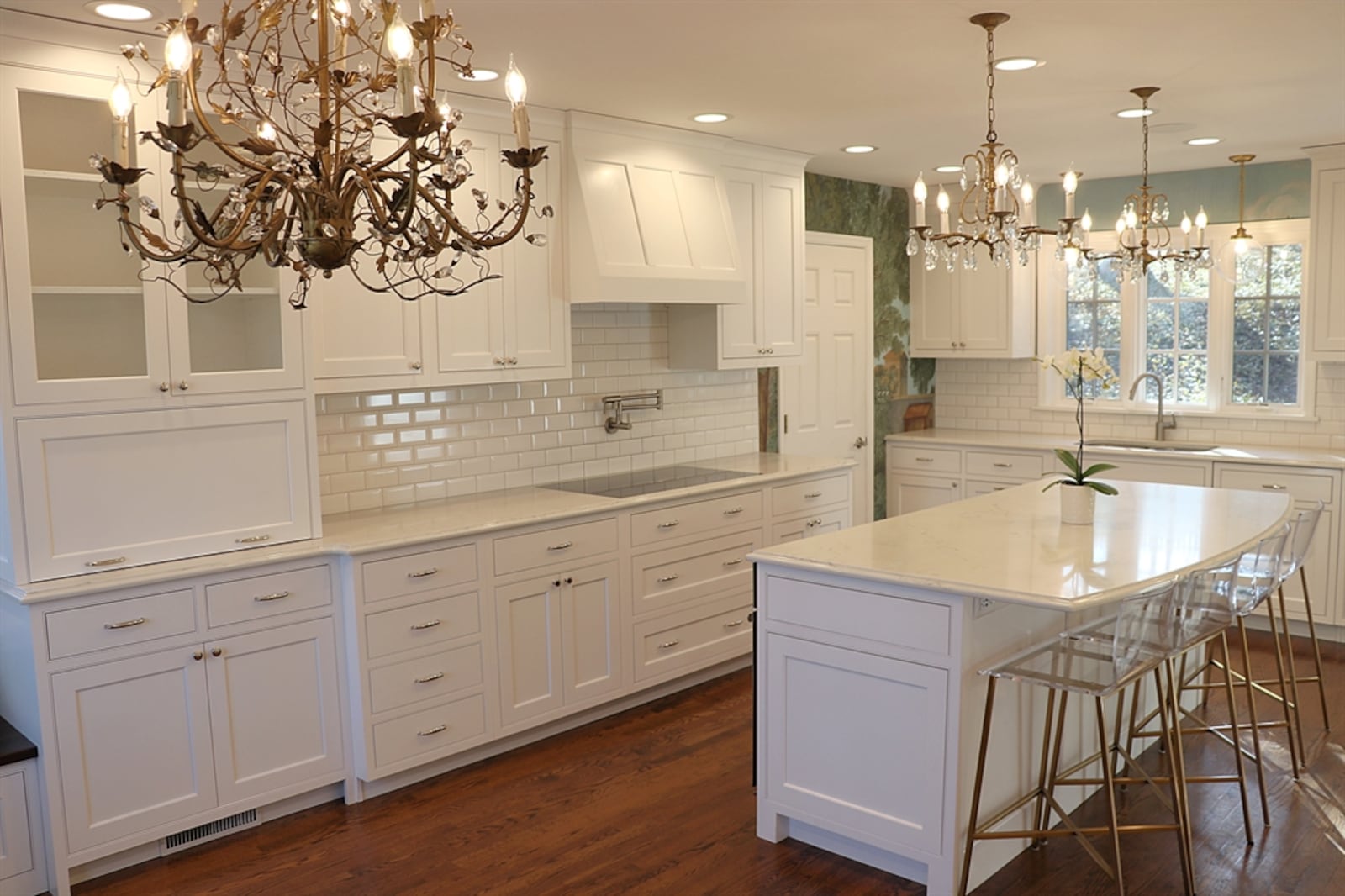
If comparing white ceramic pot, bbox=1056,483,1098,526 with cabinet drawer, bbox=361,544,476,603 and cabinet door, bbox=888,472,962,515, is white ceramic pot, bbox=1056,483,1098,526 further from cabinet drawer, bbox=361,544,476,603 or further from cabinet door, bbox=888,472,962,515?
cabinet door, bbox=888,472,962,515

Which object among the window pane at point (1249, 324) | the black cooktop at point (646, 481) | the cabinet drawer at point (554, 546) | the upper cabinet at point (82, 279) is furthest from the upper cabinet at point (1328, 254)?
the upper cabinet at point (82, 279)

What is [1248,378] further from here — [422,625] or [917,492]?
[422,625]

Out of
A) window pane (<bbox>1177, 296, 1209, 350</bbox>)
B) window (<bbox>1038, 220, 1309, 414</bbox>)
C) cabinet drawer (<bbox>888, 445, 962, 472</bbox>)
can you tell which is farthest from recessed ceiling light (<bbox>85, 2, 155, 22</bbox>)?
window pane (<bbox>1177, 296, 1209, 350</bbox>)

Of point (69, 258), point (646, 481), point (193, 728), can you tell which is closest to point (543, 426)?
point (646, 481)

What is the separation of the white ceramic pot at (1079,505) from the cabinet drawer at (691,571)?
1442 millimetres

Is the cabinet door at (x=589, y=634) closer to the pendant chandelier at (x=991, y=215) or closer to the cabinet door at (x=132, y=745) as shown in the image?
the cabinet door at (x=132, y=745)

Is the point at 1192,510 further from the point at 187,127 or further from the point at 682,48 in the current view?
the point at 187,127

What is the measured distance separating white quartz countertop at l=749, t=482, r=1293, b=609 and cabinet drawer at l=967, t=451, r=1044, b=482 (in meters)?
2.09

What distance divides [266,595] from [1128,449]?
4.73 m

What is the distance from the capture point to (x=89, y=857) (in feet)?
10.5

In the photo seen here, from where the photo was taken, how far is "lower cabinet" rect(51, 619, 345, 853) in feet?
10.5

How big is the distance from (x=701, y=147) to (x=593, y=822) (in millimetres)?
3100

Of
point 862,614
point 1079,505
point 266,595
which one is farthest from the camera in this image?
point 1079,505

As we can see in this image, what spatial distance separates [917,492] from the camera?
23.1 ft
